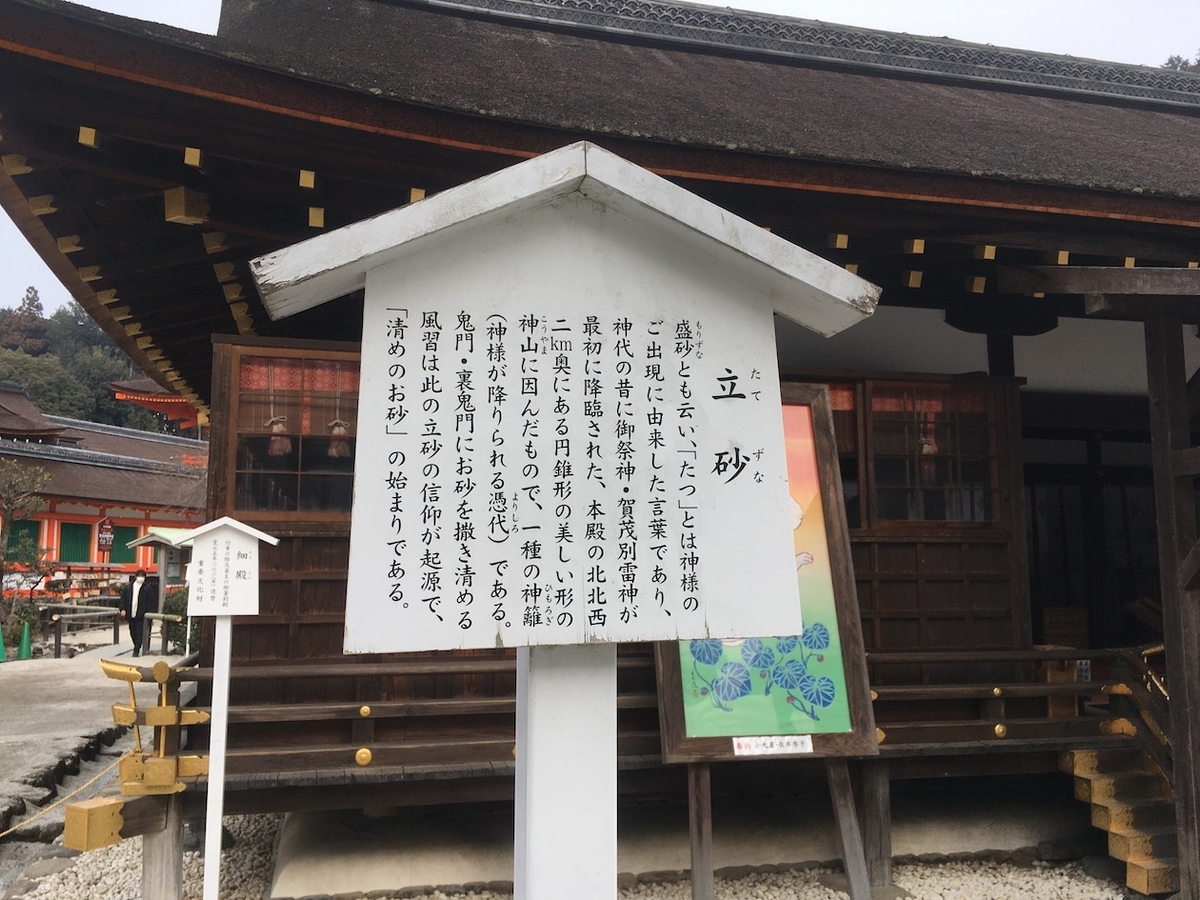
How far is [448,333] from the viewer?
2510 mm

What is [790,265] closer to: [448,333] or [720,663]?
[448,333]

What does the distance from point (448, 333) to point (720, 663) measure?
2621 mm

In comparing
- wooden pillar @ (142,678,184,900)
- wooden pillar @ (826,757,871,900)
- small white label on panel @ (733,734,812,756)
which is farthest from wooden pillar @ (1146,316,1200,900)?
wooden pillar @ (142,678,184,900)

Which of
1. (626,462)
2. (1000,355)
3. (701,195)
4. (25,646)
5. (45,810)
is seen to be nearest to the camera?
(626,462)

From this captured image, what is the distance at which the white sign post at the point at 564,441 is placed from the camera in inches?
94.0

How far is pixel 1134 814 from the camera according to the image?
499 centimetres

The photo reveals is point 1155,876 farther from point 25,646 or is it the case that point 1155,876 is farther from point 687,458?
point 25,646

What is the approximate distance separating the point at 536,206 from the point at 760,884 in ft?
13.1

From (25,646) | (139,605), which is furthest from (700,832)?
(25,646)

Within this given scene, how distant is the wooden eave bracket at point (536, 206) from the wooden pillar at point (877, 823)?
321 centimetres

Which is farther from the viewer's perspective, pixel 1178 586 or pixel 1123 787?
pixel 1123 787

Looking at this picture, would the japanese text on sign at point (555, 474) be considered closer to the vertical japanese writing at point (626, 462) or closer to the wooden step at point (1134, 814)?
the vertical japanese writing at point (626, 462)

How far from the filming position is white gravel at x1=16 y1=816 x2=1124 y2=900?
15.8 ft

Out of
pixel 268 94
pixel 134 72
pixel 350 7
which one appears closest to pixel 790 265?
pixel 268 94
